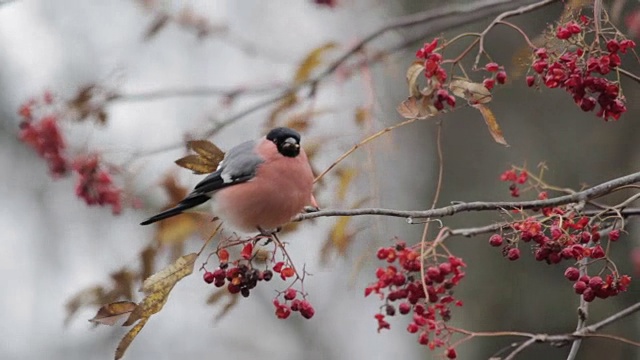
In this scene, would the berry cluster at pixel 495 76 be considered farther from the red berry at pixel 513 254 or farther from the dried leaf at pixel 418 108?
the red berry at pixel 513 254

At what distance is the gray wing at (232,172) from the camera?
1905mm

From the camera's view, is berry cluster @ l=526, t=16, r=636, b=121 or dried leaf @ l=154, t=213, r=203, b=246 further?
dried leaf @ l=154, t=213, r=203, b=246

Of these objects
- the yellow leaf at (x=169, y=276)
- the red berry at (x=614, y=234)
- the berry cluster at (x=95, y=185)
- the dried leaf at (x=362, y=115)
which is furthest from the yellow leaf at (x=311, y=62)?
the red berry at (x=614, y=234)

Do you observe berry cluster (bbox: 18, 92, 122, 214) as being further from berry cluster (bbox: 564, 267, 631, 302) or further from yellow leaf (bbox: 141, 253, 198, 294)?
berry cluster (bbox: 564, 267, 631, 302)

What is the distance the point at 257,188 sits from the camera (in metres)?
1.88

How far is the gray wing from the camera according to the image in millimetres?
1905

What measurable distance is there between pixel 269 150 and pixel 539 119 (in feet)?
8.37

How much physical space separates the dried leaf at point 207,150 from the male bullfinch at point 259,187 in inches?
4.0

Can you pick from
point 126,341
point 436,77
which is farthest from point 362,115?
point 126,341

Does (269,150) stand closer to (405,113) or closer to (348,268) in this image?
(405,113)

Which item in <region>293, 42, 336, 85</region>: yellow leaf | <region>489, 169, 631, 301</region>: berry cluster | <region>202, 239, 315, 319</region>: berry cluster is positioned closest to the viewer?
<region>489, 169, 631, 301</region>: berry cluster

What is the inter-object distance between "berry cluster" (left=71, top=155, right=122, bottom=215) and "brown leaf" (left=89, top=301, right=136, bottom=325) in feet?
2.93

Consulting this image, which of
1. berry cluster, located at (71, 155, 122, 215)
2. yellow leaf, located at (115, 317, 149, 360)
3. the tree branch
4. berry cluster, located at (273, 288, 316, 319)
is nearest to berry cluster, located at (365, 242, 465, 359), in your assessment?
berry cluster, located at (273, 288, 316, 319)

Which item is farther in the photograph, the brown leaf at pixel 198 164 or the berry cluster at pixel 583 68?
the brown leaf at pixel 198 164
